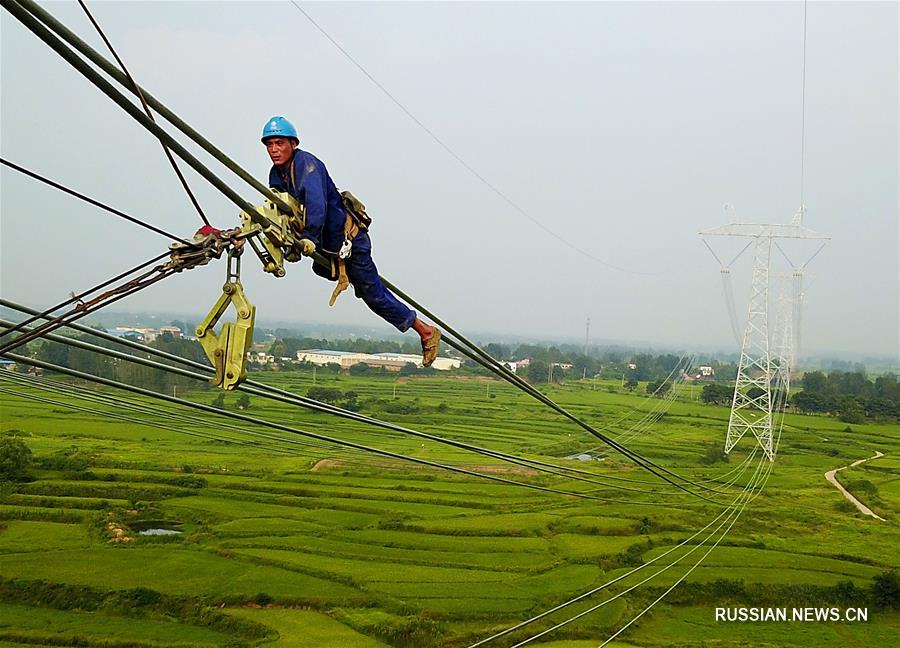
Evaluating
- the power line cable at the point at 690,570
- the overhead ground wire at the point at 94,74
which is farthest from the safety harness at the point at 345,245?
the power line cable at the point at 690,570

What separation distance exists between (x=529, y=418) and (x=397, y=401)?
8.77 metres

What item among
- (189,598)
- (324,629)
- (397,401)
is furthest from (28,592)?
(397,401)

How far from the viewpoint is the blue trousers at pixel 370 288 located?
3.48 metres

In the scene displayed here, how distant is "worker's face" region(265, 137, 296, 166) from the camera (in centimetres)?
315

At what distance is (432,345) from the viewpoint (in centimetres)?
409

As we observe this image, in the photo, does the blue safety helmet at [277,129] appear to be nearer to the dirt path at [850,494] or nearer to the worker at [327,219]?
the worker at [327,219]

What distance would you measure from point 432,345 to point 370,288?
0.64m

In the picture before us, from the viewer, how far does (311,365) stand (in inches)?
2741

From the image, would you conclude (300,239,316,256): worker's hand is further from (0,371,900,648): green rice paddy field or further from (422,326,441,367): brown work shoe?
(0,371,900,648): green rice paddy field

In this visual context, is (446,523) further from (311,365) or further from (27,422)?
(311,365)

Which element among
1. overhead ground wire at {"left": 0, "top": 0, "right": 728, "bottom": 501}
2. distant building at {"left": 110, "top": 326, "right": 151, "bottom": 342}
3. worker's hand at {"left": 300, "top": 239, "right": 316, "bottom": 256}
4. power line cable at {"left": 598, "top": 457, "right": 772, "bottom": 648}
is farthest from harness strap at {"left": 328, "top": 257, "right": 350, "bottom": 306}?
power line cable at {"left": 598, "top": 457, "right": 772, "bottom": 648}

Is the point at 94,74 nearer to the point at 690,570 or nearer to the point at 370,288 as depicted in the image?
the point at 370,288

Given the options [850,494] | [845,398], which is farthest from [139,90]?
[845,398]

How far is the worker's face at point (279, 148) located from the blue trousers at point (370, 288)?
20.3 inches
